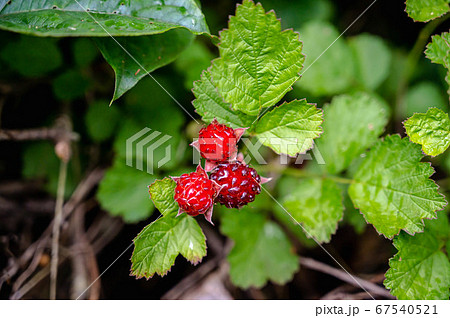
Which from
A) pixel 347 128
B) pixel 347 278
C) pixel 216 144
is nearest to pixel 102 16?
pixel 216 144

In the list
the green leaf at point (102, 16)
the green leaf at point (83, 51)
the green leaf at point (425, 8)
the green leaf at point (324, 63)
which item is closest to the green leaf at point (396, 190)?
the green leaf at point (425, 8)

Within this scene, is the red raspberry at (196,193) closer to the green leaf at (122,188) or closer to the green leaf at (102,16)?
the green leaf at (102,16)

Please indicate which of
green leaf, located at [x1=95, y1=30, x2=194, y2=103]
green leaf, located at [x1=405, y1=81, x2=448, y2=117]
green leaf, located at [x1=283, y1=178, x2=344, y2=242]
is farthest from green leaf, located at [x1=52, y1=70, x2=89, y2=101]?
green leaf, located at [x1=405, y1=81, x2=448, y2=117]

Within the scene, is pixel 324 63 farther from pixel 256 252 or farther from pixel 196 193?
pixel 196 193

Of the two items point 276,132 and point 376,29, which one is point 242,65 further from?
point 376,29

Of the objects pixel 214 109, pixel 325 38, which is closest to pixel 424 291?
pixel 214 109

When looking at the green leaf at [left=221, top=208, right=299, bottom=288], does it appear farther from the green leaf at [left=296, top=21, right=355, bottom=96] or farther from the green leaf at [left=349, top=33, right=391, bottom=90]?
the green leaf at [left=349, top=33, right=391, bottom=90]
